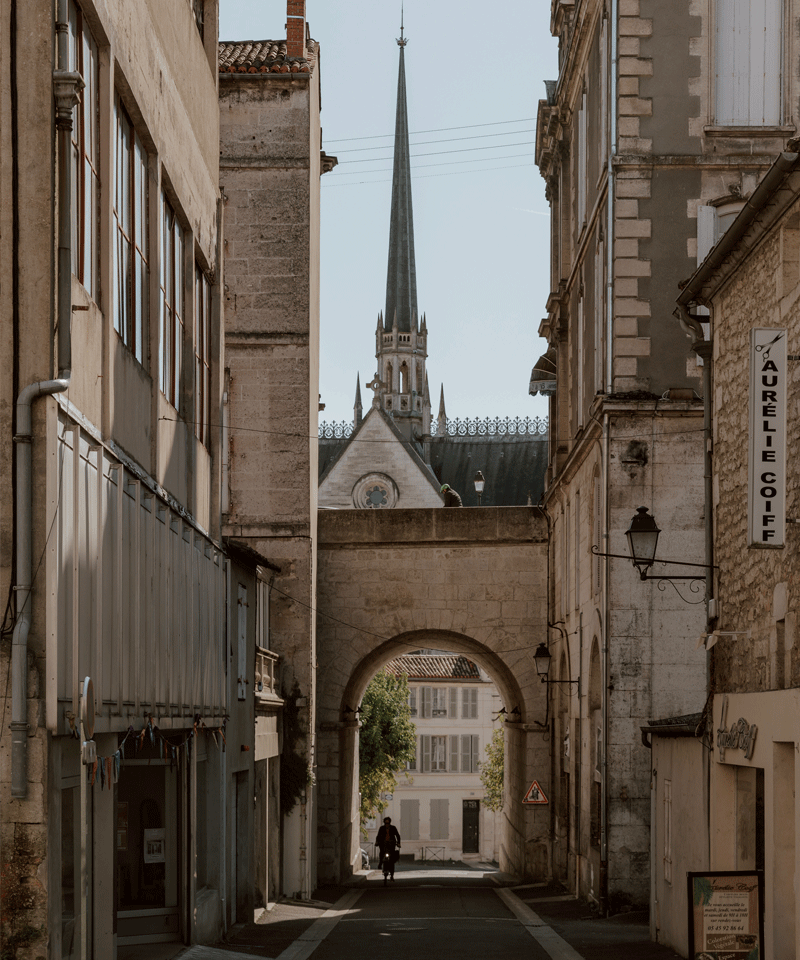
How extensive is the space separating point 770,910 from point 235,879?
8.64 m

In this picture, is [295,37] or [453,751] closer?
[295,37]

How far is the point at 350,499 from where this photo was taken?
68.6m

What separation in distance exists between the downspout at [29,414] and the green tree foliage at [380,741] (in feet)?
151

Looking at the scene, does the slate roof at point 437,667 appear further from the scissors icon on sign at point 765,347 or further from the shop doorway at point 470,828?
the scissors icon on sign at point 765,347

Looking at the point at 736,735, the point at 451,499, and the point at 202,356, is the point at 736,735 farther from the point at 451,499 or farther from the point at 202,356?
the point at 451,499

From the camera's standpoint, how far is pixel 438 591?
30.6 m

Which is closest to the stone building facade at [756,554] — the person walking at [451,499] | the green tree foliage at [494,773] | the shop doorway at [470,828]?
the person walking at [451,499]

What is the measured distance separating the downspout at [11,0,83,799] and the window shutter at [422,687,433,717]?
6269cm

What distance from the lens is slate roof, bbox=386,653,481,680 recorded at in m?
71.7

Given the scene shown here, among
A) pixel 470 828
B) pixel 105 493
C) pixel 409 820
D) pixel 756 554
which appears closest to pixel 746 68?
pixel 756 554

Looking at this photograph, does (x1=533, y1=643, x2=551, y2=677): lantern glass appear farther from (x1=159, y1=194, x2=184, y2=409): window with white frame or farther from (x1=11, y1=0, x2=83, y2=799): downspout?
(x1=11, y1=0, x2=83, y2=799): downspout

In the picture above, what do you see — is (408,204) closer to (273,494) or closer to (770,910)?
(273,494)

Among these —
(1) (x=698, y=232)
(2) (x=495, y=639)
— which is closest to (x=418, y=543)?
(2) (x=495, y=639)

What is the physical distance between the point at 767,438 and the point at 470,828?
6171cm
